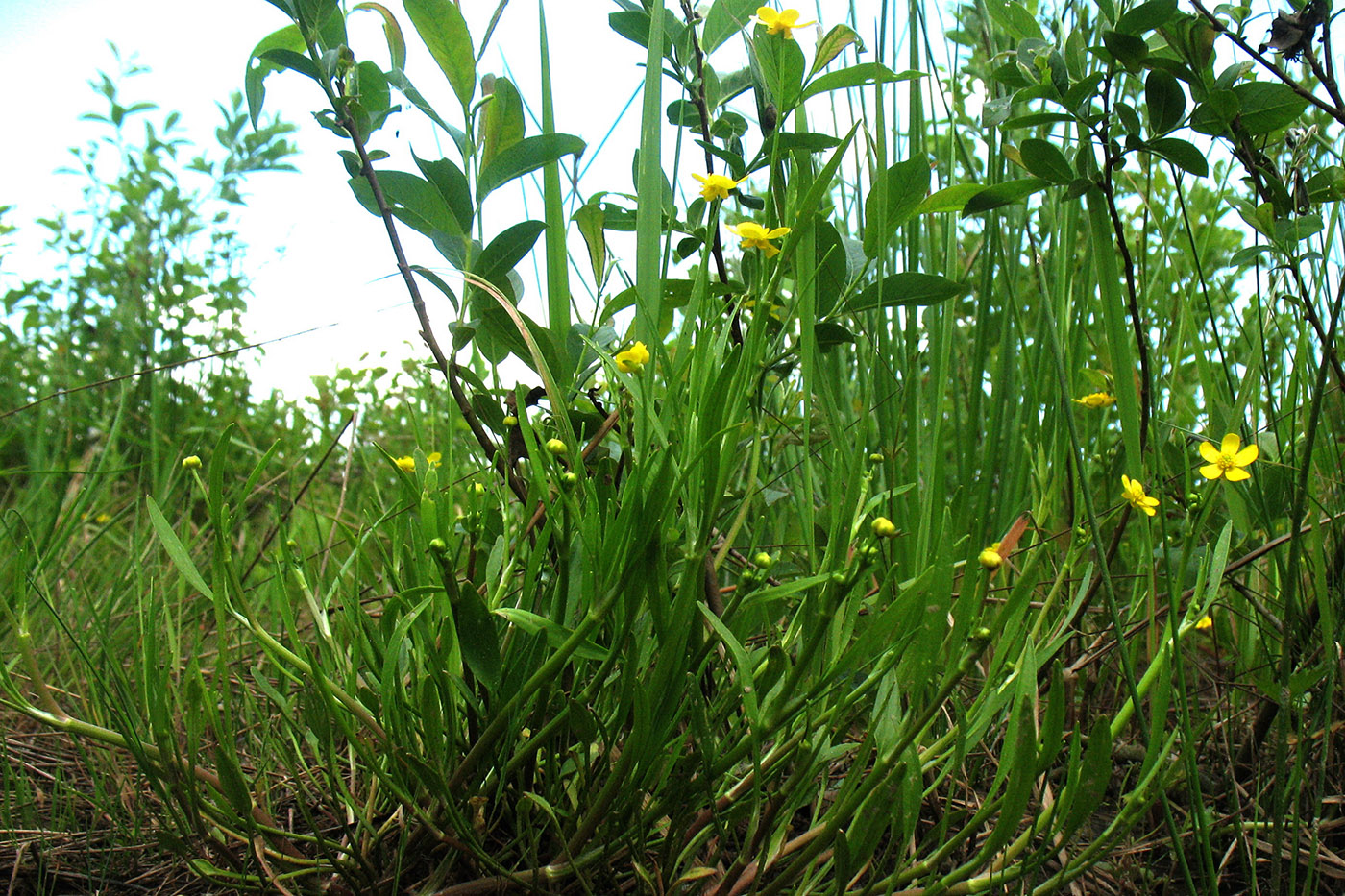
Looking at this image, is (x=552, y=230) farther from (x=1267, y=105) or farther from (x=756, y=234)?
(x=1267, y=105)

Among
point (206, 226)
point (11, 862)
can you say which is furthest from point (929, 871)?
point (206, 226)

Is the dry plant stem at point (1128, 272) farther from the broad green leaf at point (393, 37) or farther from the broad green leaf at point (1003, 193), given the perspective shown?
the broad green leaf at point (393, 37)

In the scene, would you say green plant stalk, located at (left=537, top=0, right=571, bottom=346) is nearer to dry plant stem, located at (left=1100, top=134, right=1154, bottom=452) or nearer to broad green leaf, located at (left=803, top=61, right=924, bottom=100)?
broad green leaf, located at (left=803, top=61, right=924, bottom=100)

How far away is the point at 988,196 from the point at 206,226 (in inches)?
113

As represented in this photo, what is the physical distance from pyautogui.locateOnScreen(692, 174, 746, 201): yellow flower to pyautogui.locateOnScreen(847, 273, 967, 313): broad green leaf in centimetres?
17

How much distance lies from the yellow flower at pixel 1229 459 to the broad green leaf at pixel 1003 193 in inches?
10.7

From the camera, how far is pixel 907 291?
2.80ft

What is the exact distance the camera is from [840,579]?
0.55 m

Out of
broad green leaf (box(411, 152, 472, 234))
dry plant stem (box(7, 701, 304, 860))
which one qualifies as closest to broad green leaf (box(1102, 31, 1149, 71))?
broad green leaf (box(411, 152, 472, 234))

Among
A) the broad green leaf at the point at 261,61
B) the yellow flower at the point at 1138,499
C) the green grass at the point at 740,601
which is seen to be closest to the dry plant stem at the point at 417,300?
the green grass at the point at 740,601

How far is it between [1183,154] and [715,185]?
399 millimetres

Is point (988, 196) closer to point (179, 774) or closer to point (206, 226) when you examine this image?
point (179, 774)

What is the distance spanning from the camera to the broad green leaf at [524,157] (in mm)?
765

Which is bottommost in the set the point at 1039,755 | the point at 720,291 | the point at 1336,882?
the point at 1336,882
